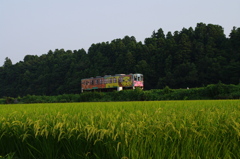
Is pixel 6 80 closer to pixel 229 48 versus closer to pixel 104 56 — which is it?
pixel 104 56

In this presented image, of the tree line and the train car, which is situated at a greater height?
the tree line

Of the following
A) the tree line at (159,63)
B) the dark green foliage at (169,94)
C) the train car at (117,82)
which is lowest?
the dark green foliage at (169,94)

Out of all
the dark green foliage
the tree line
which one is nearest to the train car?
the dark green foliage

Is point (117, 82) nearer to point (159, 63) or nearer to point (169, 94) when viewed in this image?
point (169, 94)

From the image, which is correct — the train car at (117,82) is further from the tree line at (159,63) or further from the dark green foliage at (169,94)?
the tree line at (159,63)

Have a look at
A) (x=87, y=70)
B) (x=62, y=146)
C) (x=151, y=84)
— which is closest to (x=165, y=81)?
(x=151, y=84)

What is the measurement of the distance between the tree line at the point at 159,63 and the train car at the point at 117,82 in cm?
1514

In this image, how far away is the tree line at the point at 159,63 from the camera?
47.7 m

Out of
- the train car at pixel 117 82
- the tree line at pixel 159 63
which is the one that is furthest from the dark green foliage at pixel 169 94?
the tree line at pixel 159 63

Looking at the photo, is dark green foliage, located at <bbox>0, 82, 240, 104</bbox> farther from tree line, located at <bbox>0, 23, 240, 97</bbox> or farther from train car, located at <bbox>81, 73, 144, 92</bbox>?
tree line, located at <bbox>0, 23, 240, 97</bbox>

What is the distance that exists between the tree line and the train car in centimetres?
1514

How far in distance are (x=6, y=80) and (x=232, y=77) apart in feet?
252

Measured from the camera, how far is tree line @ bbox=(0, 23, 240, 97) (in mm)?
47688

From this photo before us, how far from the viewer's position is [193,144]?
2930 mm
